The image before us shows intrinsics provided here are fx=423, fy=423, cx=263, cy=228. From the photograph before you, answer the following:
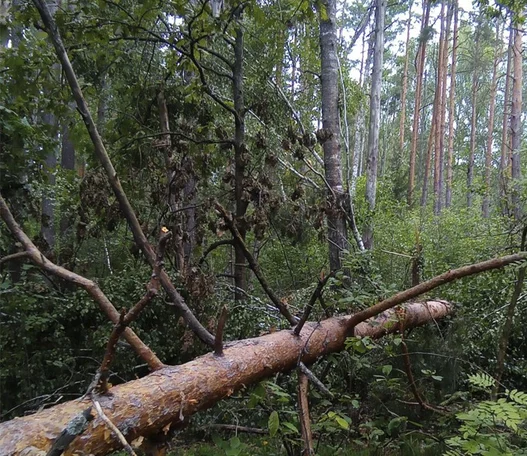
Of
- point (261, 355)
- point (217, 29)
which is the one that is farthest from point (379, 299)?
point (217, 29)

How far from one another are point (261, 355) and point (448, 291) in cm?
272

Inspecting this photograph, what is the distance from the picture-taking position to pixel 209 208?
4.89m

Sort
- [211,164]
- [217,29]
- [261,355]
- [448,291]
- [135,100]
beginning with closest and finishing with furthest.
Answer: [261,355] → [217,29] → [448,291] → [135,100] → [211,164]

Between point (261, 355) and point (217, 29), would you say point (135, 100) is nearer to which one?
point (217, 29)

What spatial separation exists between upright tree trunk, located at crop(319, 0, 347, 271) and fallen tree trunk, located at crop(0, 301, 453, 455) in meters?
2.18

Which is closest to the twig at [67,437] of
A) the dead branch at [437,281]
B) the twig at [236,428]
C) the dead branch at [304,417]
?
the dead branch at [304,417]

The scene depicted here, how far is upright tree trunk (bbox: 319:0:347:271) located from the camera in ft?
17.8

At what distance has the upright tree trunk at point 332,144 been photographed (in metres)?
5.42

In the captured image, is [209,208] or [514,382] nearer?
[514,382]

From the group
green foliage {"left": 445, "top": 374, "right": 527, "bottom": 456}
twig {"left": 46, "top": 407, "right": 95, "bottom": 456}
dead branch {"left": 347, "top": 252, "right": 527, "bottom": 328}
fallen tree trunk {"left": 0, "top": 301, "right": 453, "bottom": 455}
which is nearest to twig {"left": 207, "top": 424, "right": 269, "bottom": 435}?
fallen tree trunk {"left": 0, "top": 301, "right": 453, "bottom": 455}

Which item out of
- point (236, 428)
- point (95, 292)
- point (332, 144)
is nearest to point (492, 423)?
point (236, 428)

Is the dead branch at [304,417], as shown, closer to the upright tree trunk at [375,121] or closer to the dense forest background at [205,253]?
the dense forest background at [205,253]

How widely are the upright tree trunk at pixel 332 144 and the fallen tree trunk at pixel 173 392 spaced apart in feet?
7.17

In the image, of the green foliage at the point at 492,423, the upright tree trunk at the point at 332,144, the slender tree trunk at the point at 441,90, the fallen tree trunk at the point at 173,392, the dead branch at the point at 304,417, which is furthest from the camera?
the slender tree trunk at the point at 441,90
